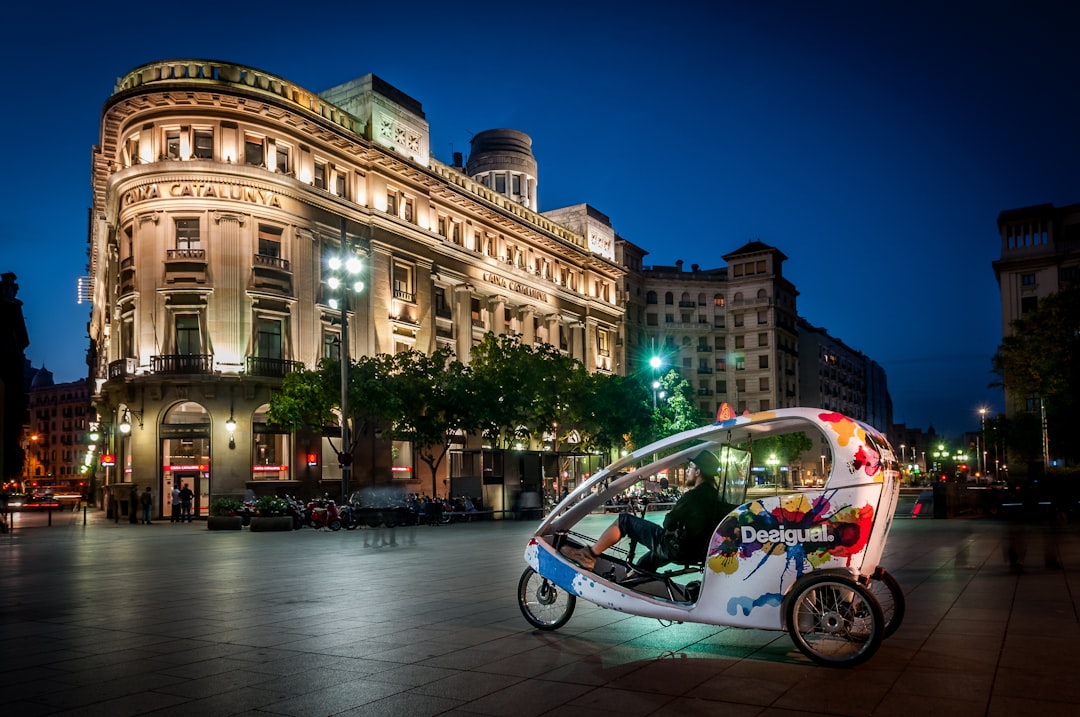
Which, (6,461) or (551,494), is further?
(6,461)

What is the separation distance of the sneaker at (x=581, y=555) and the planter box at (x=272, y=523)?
23507mm

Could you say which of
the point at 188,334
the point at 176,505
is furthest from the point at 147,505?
the point at 188,334

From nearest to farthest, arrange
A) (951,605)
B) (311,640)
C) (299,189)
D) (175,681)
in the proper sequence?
1. (175,681)
2. (311,640)
3. (951,605)
4. (299,189)

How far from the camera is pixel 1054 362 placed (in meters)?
38.5

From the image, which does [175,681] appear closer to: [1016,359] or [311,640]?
[311,640]

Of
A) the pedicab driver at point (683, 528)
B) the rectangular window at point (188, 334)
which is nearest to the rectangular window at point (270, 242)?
the rectangular window at point (188, 334)

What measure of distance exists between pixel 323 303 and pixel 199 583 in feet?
115

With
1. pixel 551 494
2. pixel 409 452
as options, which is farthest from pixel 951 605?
pixel 409 452

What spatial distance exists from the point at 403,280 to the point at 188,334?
46.4 ft

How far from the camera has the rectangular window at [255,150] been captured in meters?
44.8

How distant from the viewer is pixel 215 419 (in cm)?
4269

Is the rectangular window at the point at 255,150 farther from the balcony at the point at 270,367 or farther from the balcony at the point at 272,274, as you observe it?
the balcony at the point at 270,367

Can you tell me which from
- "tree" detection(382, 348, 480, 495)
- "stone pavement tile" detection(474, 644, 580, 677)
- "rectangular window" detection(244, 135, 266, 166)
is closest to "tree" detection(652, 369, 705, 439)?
"tree" detection(382, 348, 480, 495)

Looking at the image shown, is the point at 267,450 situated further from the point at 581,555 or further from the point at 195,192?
the point at 581,555
